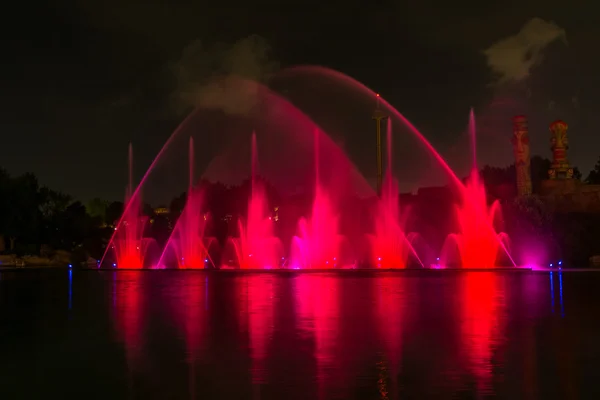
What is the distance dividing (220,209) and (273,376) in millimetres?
74163

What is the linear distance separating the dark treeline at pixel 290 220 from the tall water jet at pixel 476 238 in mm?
1106

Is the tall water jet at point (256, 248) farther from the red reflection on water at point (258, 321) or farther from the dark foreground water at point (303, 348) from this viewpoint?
the dark foreground water at point (303, 348)

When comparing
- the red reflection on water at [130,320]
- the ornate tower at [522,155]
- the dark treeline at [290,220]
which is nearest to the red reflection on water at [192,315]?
the red reflection on water at [130,320]

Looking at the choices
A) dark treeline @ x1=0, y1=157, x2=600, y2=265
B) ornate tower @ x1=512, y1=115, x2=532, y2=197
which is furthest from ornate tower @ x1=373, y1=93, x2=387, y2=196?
ornate tower @ x1=512, y1=115, x2=532, y2=197

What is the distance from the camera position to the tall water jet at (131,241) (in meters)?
48.2

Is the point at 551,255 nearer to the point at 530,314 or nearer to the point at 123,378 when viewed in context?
the point at 530,314

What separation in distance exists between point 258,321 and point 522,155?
55.7 meters

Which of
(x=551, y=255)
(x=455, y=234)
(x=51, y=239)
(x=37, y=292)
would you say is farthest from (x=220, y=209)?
(x=37, y=292)

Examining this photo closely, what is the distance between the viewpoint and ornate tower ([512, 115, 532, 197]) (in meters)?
63.7

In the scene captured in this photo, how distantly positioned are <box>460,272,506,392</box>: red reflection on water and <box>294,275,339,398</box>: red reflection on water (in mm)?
1961

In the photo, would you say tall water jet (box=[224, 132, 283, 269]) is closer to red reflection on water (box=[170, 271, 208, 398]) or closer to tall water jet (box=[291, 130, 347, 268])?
tall water jet (box=[291, 130, 347, 268])

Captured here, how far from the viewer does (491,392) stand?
24.2 ft

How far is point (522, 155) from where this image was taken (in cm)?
6406

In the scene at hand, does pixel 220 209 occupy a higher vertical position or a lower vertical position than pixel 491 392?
higher
